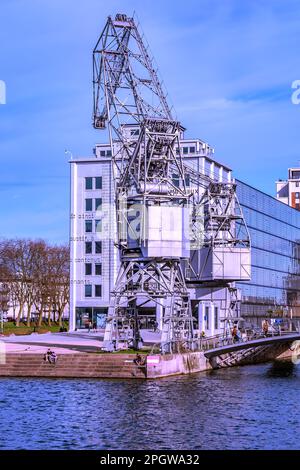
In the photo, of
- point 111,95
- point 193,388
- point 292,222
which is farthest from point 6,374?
point 292,222

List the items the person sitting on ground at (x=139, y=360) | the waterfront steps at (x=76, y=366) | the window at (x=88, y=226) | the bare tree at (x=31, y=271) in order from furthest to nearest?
the bare tree at (x=31, y=271)
the window at (x=88, y=226)
the waterfront steps at (x=76, y=366)
the person sitting on ground at (x=139, y=360)

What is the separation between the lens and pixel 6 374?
65.8 meters

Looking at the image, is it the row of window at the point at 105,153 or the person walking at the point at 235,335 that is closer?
the person walking at the point at 235,335

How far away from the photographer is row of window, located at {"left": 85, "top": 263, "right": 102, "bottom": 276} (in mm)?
119169

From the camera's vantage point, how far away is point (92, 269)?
393 ft

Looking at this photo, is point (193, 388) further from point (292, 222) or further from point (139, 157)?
point (292, 222)

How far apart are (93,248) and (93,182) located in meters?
9.47

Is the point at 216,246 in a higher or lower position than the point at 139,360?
higher

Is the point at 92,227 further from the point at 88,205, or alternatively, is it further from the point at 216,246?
the point at 216,246

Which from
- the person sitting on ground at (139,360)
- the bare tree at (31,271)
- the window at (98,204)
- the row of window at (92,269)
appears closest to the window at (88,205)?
the window at (98,204)

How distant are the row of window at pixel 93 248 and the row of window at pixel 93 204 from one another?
479 centimetres

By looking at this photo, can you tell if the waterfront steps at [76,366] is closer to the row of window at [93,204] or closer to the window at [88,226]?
the window at [88,226]

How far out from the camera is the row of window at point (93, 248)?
11904cm

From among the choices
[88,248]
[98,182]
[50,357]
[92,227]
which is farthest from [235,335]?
[98,182]
